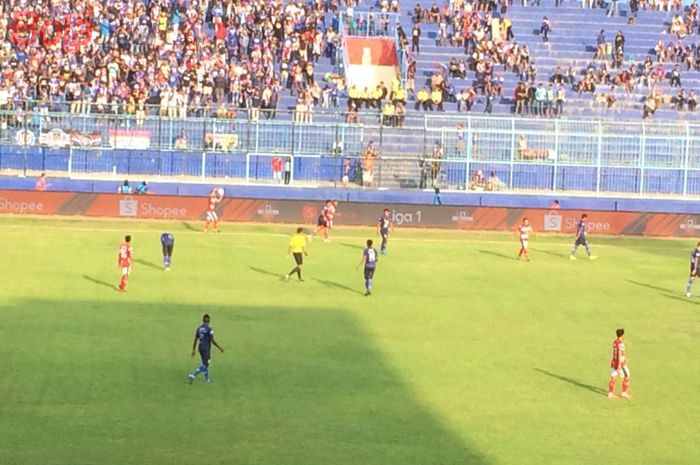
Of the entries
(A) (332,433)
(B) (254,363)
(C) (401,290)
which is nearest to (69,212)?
(C) (401,290)

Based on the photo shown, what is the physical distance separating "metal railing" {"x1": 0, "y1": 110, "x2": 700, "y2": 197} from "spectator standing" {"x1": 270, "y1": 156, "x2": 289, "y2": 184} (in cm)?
20

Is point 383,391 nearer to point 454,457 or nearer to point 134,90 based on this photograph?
point 454,457

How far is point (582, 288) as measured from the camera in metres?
44.4

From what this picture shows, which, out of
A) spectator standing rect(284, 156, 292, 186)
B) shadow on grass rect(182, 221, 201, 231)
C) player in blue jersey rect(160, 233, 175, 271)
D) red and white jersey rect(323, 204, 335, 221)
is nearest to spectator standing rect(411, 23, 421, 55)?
spectator standing rect(284, 156, 292, 186)

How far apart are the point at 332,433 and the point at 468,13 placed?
5390cm

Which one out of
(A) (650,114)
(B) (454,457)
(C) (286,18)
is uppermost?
(C) (286,18)

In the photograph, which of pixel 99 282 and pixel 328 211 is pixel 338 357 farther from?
pixel 328 211

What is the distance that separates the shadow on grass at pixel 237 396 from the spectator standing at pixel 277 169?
23.7m

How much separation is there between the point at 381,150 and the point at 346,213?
487 centimetres

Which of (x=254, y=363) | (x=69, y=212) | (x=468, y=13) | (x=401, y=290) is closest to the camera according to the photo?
(x=254, y=363)

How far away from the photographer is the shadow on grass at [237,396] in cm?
2447

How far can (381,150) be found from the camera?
201 feet

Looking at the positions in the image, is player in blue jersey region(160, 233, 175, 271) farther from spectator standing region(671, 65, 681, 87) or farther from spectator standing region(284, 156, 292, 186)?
spectator standing region(671, 65, 681, 87)

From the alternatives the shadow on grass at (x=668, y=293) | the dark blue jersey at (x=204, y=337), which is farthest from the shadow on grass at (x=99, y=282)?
the shadow on grass at (x=668, y=293)
